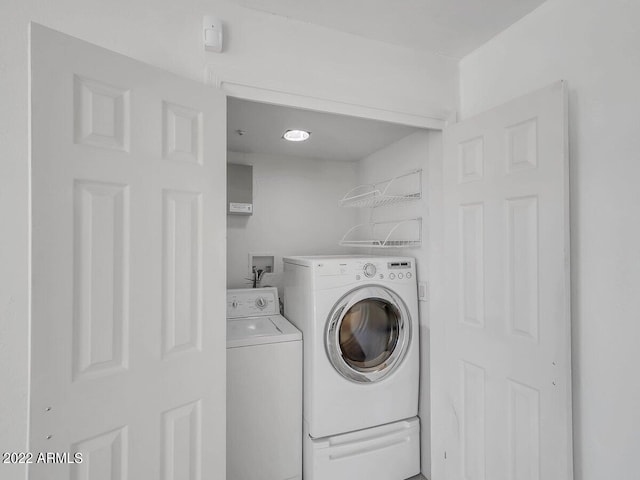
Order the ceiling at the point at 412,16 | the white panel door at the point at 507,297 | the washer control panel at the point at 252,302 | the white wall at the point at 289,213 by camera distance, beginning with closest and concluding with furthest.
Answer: the white panel door at the point at 507,297, the ceiling at the point at 412,16, the washer control panel at the point at 252,302, the white wall at the point at 289,213

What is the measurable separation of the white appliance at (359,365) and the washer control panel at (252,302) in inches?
15.6

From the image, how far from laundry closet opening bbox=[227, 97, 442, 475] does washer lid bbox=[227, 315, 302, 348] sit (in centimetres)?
45

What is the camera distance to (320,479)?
1731 mm

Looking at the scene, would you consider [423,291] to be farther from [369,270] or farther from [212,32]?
[212,32]

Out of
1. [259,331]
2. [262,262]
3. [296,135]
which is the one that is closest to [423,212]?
[296,135]

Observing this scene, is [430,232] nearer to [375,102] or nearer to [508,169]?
[508,169]

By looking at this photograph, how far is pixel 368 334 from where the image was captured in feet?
6.44

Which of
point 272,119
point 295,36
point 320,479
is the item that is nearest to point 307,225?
point 272,119

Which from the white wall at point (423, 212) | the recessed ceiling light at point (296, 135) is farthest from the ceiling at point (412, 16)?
the recessed ceiling light at point (296, 135)

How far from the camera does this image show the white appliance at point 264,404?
5.49 ft

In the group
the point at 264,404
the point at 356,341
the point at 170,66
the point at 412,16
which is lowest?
the point at 264,404

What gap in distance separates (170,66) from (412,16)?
113cm

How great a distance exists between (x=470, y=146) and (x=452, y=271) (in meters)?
0.69

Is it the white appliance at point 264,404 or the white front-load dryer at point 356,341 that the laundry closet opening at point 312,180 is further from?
the white appliance at point 264,404
